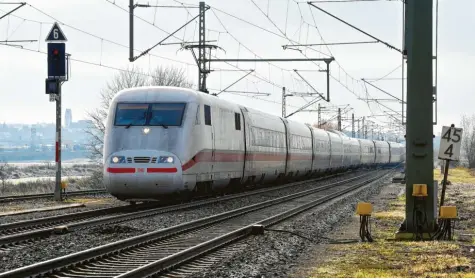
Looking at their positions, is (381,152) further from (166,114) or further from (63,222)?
(63,222)

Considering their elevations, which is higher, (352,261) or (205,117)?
(205,117)

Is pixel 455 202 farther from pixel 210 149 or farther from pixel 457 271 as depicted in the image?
pixel 457 271

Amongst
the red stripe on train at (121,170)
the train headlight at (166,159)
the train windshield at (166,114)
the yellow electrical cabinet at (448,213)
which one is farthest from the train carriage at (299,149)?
the yellow electrical cabinet at (448,213)

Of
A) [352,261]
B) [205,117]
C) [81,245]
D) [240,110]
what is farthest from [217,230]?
[240,110]

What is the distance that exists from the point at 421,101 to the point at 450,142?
1.42 metres

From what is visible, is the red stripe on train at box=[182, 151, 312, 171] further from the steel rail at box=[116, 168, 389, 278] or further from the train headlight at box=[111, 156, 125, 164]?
the steel rail at box=[116, 168, 389, 278]

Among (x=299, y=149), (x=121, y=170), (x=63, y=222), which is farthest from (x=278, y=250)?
(x=299, y=149)

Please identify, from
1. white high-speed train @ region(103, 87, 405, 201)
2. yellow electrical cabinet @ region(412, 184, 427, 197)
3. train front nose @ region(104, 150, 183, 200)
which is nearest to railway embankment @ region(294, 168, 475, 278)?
yellow electrical cabinet @ region(412, 184, 427, 197)

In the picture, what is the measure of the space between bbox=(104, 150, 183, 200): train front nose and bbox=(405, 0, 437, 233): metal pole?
772 centimetres

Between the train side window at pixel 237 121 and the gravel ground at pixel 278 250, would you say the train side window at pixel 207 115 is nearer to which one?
the train side window at pixel 237 121

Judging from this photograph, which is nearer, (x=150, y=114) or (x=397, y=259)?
(x=397, y=259)

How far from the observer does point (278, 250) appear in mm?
13430

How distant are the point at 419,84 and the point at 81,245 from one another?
672 cm

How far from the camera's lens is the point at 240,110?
30422 millimetres
